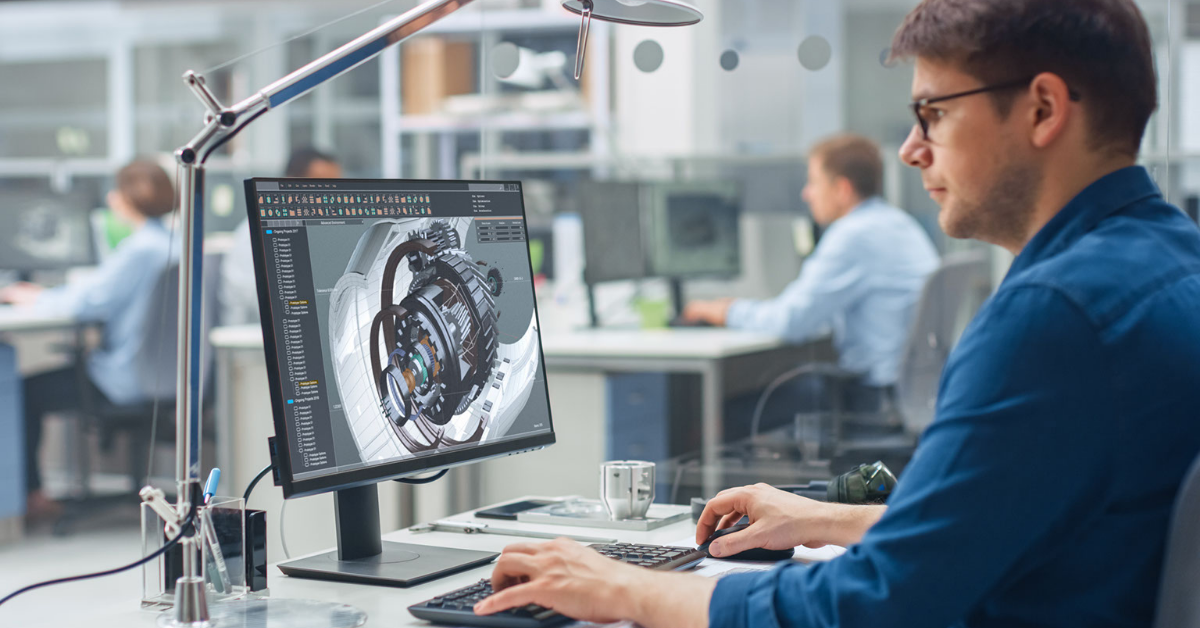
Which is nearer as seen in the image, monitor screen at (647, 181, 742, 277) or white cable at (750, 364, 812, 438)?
white cable at (750, 364, 812, 438)

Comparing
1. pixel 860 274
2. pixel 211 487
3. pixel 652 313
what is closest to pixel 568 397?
pixel 652 313

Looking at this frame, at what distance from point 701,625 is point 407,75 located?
4.42 meters

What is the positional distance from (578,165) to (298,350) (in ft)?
9.96

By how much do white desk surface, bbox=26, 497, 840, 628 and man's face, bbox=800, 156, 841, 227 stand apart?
6.41 feet

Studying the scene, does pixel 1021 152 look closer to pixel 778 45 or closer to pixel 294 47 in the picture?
pixel 778 45

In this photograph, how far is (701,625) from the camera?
985 millimetres

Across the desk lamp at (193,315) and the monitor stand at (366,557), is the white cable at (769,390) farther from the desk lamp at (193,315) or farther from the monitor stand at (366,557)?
the desk lamp at (193,315)

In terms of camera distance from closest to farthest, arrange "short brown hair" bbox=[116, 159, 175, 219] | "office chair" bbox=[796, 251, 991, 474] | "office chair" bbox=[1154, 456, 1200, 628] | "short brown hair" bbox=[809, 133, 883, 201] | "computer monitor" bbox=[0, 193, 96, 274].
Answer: "office chair" bbox=[1154, 456, 1200, 628] < "office chair" bbox=[796, 251, 991, 474] < "short brown hair" bbox=[809, 133, 883, 201] < "short brown hair" bbox=[116, 159, 175, 219] < "computer monitor" bbox=[0, 193, 96, 274]

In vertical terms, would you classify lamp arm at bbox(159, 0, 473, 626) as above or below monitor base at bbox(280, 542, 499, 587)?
above

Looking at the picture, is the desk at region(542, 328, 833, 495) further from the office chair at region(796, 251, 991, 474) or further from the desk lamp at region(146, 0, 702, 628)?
the desk lamp at region(146, 0, 702, 628)

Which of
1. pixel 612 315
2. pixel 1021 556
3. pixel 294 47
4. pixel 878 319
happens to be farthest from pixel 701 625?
pixel 294 47

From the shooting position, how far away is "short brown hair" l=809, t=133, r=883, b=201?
3.37 meters

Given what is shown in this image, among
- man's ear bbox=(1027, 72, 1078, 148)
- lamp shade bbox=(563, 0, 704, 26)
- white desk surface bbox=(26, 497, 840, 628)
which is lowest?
white desk surface bbox=(26, 497, 840, 628)

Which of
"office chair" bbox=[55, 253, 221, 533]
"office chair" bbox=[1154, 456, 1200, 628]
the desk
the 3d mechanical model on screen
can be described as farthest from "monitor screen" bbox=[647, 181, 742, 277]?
"office chair" bbox=[1154, 456, 1200, 628]
